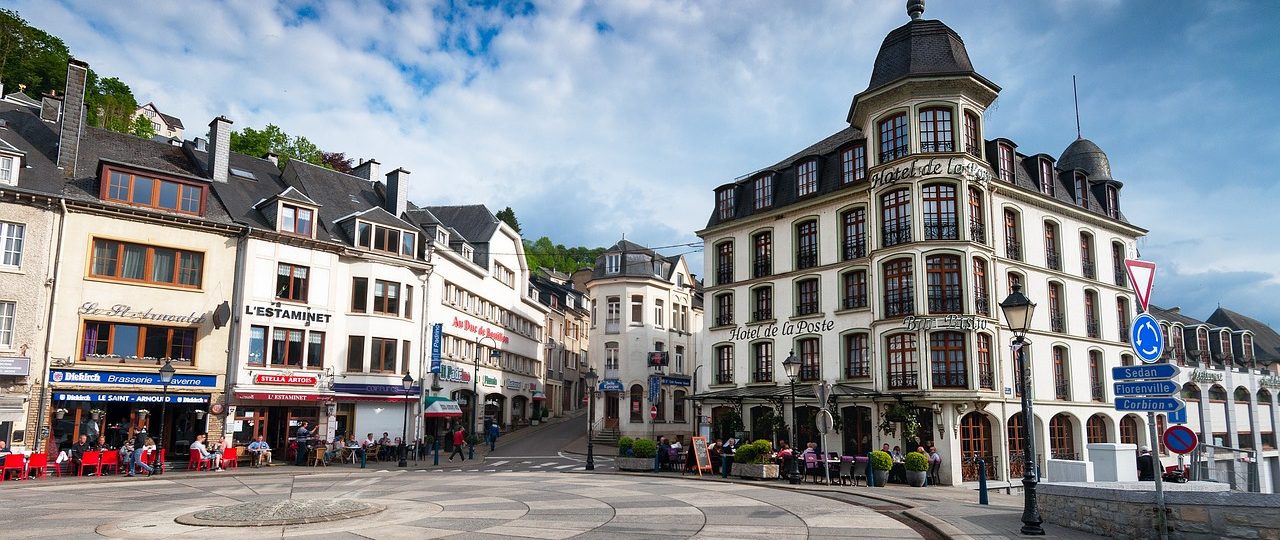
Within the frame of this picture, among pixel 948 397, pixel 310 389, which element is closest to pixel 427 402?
pixel 310 389

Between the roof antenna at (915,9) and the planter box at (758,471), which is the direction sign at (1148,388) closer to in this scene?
the planter box at (758,471)

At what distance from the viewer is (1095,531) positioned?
12.6 m

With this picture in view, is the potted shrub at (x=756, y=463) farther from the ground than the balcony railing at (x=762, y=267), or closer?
closer

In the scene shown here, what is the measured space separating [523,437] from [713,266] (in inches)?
651

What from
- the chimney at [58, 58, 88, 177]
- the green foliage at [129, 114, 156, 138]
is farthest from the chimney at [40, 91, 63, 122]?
the green foliage at [129, 114, 156, 138]

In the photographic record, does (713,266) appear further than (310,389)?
Yes

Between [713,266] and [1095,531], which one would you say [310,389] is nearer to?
[713,266]

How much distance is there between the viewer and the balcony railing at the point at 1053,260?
33594 mm

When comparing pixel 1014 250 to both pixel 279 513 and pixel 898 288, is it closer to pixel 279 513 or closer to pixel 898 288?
pixel 898 288

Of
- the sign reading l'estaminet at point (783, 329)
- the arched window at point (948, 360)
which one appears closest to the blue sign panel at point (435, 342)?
the sign reading l'estaminet at point (783, 329)

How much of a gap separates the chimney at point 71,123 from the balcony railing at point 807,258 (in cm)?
2768

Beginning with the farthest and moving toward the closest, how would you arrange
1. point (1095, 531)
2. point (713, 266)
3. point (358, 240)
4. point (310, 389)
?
point (713, 266)
point (358, 240)
point (310, 389)
point (1095, 531)

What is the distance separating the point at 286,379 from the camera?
32.5 meters

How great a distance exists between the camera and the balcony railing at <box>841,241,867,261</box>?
32.3 meters
